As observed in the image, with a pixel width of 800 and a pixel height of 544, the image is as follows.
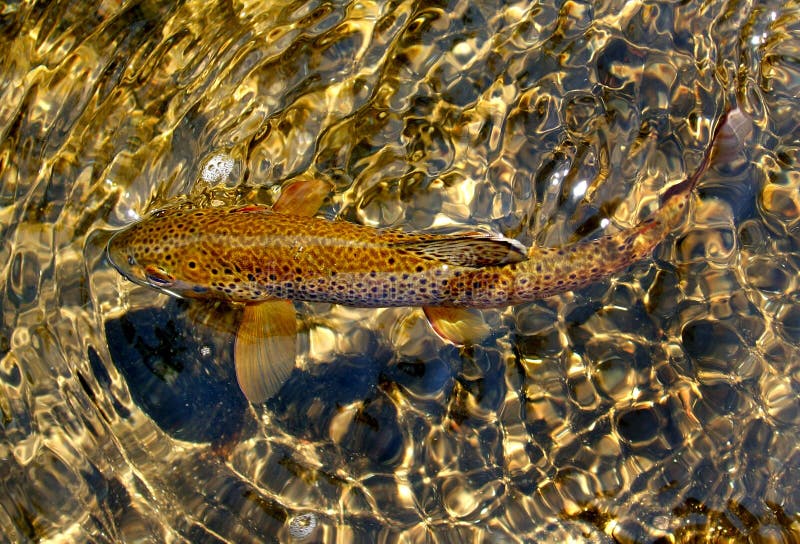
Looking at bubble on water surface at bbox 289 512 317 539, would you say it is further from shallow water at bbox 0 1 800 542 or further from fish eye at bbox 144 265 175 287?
fish eye at bbox 144 265 175 287

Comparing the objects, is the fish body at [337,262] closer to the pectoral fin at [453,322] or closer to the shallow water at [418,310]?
the pectoral fin at [453,322]

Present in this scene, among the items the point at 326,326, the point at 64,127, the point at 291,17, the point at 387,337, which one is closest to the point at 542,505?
the point at 387,337

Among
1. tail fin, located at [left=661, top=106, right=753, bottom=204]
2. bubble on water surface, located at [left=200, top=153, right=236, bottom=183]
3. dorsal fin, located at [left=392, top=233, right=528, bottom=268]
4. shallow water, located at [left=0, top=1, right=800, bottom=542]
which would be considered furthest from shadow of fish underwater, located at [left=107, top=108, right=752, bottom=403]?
tail fin, located at [left=661, top=106, right=753, bottom=204]

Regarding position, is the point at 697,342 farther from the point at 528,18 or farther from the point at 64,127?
the point at 64,127

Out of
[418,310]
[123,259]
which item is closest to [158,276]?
[123,259]

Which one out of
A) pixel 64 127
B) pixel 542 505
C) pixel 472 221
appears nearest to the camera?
pixel 542 505

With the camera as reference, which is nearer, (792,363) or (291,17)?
(792,363)
